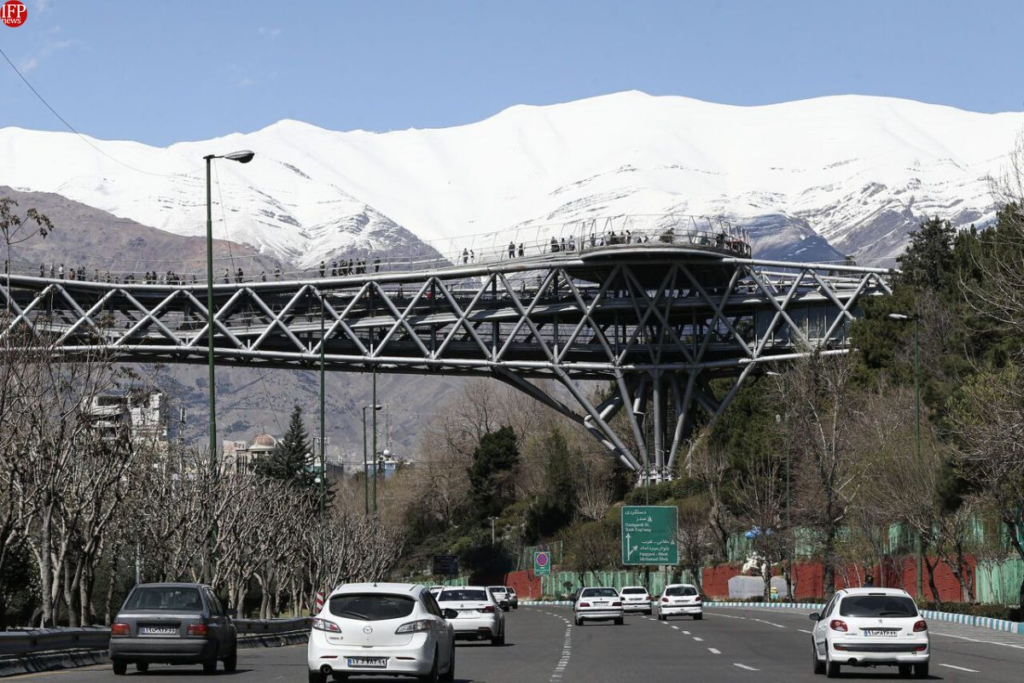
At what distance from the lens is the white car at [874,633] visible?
27734 millimetres

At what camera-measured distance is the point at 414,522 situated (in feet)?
520

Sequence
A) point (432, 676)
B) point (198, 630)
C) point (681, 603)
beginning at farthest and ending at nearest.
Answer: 1. point (681, 603)
2. point (198, 630)
3. point (432, 676)

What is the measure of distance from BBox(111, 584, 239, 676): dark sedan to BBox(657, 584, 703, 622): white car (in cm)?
3546

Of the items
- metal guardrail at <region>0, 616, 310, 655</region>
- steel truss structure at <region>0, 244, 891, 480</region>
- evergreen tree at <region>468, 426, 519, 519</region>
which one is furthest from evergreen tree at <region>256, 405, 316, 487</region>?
metal guardrail at <region>0, 616, 310, 655</region>

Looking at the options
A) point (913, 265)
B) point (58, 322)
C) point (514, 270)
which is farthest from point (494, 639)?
point (58, 322)

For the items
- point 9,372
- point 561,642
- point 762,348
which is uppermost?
point 762,348

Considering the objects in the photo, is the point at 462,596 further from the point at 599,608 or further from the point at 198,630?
the point at 599,608

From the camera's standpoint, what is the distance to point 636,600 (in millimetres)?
72875

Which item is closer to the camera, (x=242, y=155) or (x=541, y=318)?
(x=242, y=155)

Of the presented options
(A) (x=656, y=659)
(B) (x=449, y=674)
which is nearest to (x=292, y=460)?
(A) (x=656, y=659)

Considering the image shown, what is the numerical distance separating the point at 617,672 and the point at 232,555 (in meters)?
38.6

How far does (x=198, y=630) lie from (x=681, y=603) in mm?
36786

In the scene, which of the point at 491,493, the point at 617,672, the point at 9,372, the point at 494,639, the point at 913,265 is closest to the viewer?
the point at 617,672

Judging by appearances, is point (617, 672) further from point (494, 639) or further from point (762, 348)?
point (762, 348)
